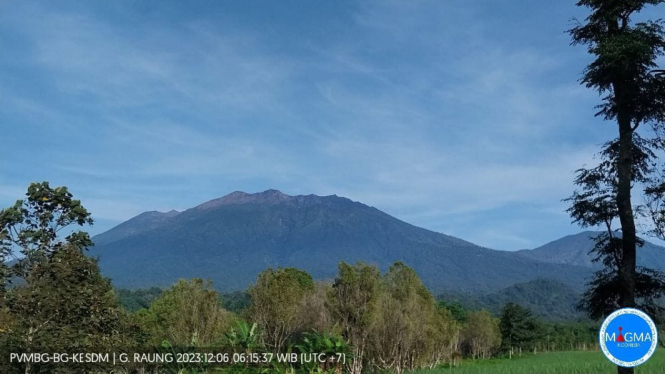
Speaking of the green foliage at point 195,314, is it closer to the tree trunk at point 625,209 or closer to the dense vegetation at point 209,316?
the dense vegetation at point 209,316

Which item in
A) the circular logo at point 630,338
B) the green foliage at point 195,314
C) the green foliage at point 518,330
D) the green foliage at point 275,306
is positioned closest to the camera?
the circular logo at point 630,338

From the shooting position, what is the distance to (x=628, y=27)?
1374 cm

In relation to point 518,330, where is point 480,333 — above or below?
above

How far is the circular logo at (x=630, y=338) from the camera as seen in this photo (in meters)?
5.04

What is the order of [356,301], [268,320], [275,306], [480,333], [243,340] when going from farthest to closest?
[480,333] < [268,320] < [275,306] < [356,301] < [243,340]

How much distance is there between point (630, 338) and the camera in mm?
5059

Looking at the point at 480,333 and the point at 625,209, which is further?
the point at 480,333

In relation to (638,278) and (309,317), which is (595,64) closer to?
(638,278)

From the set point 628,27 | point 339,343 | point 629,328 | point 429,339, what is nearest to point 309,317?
point 429,339

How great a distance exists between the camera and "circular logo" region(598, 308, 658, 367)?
504cm

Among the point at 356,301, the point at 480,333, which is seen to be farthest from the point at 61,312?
the point at 480,333

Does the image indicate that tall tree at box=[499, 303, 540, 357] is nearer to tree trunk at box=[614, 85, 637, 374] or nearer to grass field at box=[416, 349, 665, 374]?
grass field at box=[416, 349, 665, 374]

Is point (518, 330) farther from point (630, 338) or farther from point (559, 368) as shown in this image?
point (630, 338)

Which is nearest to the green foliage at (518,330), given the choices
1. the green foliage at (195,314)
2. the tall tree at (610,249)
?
the green foliage at (195,314)
